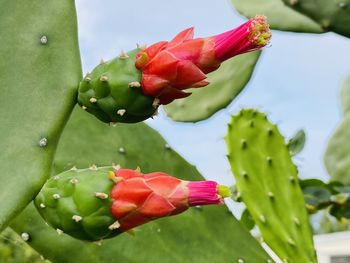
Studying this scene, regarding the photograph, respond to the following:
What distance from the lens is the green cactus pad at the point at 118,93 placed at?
108 cm

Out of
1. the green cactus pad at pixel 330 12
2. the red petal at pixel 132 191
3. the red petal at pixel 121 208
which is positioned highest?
the red petal at pixel 132 191

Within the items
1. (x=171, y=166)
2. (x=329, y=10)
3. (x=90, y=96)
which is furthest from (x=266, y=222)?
(x=90, y=96)

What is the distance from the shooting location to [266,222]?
71.7 inches

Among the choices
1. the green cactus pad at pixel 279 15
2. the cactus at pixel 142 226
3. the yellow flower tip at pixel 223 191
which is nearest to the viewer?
the yellow flower tip at pixel 223 191

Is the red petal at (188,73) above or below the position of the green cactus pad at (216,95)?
above

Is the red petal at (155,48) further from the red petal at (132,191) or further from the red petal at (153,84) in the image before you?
the red petal at (132,191)

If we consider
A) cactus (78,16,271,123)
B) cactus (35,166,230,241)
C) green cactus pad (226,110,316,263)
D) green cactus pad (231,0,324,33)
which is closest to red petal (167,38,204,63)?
cactus (78,16,271,123)

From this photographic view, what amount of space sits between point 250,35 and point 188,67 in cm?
9

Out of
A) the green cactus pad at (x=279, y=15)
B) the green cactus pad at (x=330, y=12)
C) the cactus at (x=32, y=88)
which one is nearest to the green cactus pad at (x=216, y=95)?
the green cactus pad at (x=279, y=15)

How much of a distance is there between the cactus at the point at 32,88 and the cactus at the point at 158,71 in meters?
0.04

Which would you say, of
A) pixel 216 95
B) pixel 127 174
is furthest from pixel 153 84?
pixel 216 95

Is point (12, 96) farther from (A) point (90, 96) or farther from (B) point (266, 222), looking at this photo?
(B) point (266, 222)

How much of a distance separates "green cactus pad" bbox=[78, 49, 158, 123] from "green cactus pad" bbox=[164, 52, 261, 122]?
43.4 inches

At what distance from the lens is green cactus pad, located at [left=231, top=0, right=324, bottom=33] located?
220cm
